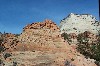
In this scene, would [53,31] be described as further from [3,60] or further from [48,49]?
[3,60]

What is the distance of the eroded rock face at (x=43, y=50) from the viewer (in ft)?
130

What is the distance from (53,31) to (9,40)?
7.22m

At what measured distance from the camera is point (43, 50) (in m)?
42.8

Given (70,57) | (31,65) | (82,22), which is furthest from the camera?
(82,22)

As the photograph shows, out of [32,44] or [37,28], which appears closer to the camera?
[32,44]

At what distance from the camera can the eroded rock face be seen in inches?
1558

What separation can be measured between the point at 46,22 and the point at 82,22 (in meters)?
70.2

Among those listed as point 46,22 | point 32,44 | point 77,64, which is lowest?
point 77,64

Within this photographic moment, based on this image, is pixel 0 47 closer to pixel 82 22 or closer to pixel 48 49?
pixel 48 49

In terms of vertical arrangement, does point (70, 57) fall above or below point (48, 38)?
below

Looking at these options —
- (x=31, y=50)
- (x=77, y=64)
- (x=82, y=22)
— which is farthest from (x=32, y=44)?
(x=82, y=22)

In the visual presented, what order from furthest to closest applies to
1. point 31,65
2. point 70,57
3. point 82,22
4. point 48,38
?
1. point 82,22
2. point 48,38
3. point 70,57
4. point 31,65

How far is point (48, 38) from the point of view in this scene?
148 feet

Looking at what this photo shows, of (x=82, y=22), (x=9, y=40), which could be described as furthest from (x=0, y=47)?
(x=82, y=22)
